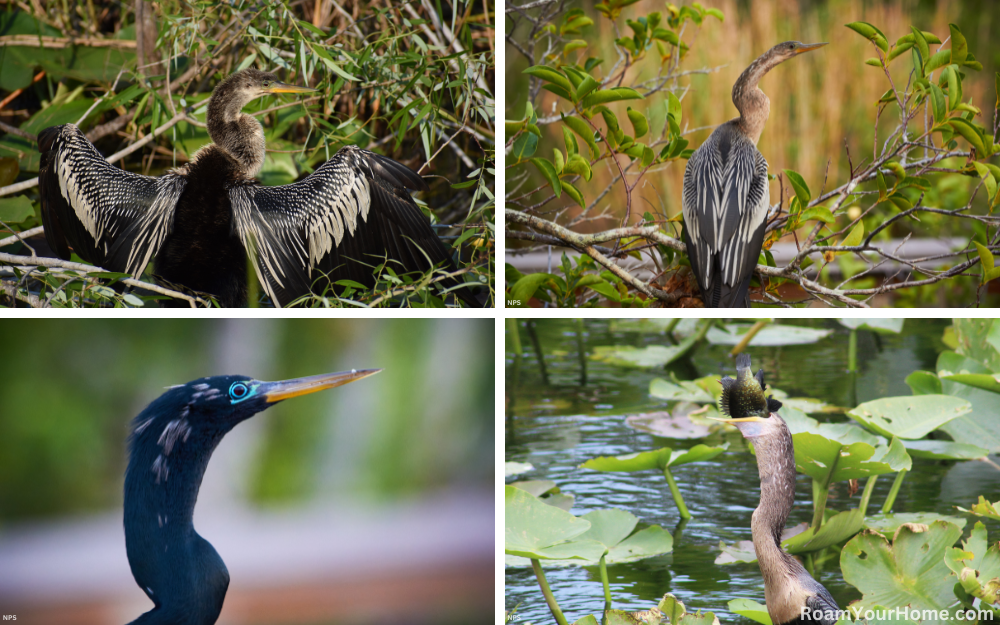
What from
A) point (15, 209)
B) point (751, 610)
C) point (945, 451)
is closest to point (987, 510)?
point (945, 451)

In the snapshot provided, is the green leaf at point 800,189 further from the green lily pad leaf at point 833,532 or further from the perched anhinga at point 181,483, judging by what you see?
the perched anhinga at point 181,483

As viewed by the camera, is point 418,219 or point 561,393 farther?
point 561,393

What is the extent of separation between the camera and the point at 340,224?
88 cm

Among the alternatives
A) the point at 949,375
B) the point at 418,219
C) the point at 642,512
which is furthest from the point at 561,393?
the point at 949,375

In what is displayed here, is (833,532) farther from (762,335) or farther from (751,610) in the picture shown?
(762,335)

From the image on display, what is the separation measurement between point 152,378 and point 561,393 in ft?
1.72

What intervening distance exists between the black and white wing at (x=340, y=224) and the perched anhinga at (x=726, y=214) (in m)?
0.30

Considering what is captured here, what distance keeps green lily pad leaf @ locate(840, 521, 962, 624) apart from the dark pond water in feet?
0.07

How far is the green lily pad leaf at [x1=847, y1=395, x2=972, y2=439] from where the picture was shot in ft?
2.99

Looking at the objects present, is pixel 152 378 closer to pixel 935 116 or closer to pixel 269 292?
pixel 269 292

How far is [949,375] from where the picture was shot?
3.02 feet

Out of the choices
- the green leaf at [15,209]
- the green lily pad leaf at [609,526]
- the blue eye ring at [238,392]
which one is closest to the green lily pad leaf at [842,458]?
the green lily pad leaf at [609,526]

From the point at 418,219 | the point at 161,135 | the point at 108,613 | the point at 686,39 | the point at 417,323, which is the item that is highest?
the point at 686,39

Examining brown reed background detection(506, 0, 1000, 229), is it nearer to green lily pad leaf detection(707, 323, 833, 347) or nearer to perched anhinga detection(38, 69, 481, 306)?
green lily pad leaf detection(707, 323, 833, 347)
